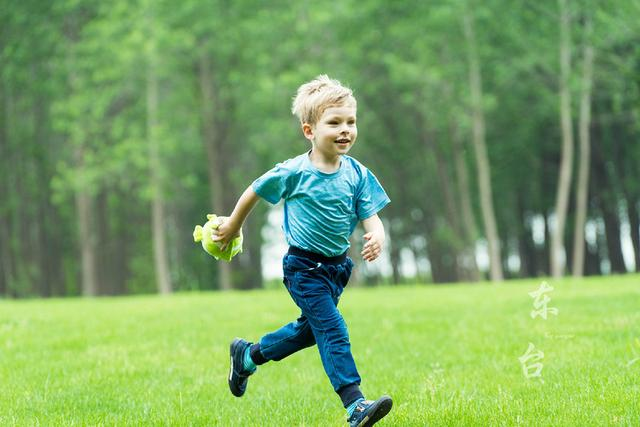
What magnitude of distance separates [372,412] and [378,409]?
0.04 m

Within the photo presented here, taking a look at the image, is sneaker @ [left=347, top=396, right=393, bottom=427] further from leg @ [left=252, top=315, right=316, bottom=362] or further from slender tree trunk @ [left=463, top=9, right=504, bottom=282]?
slender tree trunk @ [left=463, top=9, right=504, bottom=282]

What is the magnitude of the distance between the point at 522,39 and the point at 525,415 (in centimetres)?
2622

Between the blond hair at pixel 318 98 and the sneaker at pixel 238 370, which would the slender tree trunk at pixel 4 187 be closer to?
the sneaker at pixel 238 370

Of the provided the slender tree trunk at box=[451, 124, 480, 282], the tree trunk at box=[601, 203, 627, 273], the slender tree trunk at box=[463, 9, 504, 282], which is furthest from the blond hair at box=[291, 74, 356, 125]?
the tree trunk at box=[601, 203, 627, 273]

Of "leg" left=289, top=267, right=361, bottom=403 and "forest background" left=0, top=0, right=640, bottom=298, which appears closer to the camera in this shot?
"leg" left=289, top=267, right=361, bottom=403

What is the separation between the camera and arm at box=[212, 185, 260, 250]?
5305 millimetres

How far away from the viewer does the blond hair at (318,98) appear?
521cm

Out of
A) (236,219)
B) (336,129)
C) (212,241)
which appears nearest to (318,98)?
(336,129)

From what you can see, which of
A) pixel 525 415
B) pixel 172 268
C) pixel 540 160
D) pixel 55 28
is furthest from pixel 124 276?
pixel 525 415

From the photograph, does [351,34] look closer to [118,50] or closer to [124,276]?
[118,50]

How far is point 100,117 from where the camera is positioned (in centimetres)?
3144

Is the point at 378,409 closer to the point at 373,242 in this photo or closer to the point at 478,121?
the point at 373,242

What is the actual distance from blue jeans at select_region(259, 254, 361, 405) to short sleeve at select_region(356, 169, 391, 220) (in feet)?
1.21

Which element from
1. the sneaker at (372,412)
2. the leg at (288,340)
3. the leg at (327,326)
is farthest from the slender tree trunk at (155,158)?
the sneaker at (372,412)
